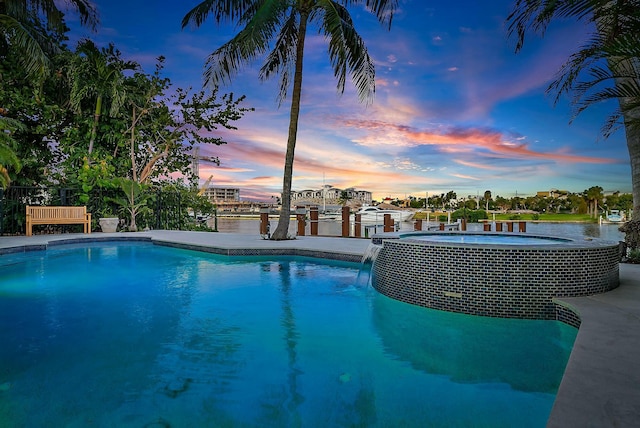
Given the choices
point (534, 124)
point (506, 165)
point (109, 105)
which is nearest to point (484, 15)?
point (534, 124)

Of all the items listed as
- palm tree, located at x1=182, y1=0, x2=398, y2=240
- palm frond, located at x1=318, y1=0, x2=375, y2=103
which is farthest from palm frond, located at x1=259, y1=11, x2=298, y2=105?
palm frond, located at x1=318, y1=0, x2=375, y2=103

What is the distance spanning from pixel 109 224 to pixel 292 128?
734 centimetres

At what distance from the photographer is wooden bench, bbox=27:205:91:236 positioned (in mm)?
11984

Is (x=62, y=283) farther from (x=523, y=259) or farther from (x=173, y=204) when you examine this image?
(x=173, y=204)

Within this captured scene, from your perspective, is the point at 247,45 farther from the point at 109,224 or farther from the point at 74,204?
the point at 74,204

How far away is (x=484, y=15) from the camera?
13.7 metres

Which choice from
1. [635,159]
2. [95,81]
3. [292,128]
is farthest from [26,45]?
[635,159]

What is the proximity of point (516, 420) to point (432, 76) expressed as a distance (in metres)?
14.8

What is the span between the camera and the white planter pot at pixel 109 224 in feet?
43.6

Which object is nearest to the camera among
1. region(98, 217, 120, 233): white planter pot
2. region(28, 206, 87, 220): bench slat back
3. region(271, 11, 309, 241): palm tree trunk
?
region(271, 11, 309, 241): palm tree trunk

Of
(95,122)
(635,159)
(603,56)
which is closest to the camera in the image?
(603,56)

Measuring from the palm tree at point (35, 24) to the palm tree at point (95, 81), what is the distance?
0.91m

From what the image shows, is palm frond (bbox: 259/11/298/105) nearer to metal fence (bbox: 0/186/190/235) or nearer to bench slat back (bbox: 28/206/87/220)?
metal fence (bbox: 0/186/190/235)

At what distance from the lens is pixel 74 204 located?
542 inches
